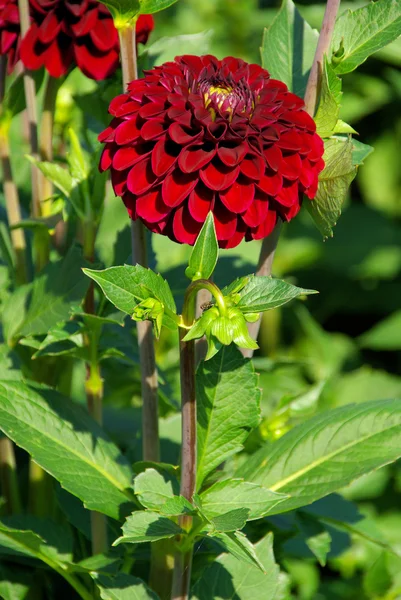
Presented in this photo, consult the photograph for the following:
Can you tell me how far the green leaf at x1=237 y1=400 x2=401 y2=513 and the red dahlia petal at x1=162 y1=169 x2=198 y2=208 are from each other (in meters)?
0.25

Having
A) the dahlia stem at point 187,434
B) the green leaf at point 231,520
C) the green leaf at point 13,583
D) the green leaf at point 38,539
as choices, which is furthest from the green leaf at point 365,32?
the green leaf at point 13,583

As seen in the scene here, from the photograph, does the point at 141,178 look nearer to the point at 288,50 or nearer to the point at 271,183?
the point at 271,183

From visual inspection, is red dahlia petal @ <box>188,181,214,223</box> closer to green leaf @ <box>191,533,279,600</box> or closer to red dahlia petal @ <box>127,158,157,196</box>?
red dahlia petal @ <box>127,158,157,196</box>

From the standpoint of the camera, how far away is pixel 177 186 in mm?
541

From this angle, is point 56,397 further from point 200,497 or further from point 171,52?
point 171,52

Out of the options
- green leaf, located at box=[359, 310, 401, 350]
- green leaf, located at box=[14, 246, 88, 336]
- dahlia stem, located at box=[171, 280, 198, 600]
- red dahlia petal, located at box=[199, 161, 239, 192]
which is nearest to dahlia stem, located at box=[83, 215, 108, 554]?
green leaf, located at box=[14, 246, 88, 336]

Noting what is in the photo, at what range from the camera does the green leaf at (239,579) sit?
0.70 meters

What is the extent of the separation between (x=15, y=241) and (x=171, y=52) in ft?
0.85

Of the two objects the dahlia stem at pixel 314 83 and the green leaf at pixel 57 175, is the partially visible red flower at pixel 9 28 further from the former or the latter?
the dahlia stem at pixel 314 83

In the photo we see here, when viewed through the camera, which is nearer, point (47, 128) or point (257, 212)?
point (257, 212)

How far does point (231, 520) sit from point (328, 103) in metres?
0.30

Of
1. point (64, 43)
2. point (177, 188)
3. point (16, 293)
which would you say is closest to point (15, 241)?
point (16, 293)

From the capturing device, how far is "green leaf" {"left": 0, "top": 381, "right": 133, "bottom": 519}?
0.66m

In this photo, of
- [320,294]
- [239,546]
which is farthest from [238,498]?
[320,294]
